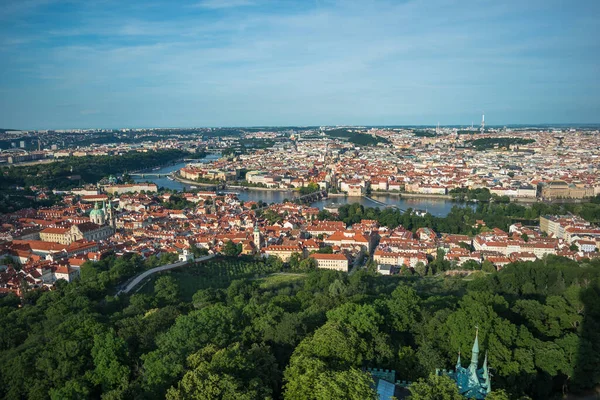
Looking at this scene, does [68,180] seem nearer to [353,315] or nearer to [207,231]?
[207,231]

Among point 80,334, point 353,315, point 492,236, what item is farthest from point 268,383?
point 492,236

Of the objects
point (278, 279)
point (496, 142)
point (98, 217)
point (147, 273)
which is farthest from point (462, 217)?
point (496, 142)

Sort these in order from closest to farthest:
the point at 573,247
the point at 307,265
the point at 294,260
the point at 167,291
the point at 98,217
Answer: the point at 167,291
the point at 307,265
the point at 294,260
the point at 573,247
the point at 98,217

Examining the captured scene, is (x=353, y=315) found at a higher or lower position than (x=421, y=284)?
higher

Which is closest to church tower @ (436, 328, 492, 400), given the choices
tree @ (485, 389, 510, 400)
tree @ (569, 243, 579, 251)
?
tree @ (485, 389, 510, 400)

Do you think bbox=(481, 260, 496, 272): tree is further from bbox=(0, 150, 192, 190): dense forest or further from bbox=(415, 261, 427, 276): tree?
bbox=(0, 150, 192, 190): dense forest

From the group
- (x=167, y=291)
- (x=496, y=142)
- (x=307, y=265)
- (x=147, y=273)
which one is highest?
(x=496, y=142)

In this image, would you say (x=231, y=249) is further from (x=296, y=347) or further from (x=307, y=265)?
(x=296, y=347)

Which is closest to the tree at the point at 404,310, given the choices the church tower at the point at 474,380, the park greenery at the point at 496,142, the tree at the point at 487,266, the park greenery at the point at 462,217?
the church tower at the point at 474,380
